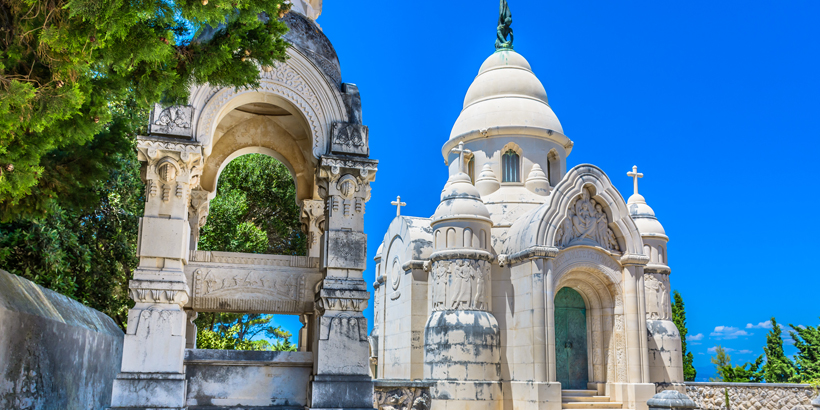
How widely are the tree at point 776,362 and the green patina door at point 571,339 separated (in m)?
11.8

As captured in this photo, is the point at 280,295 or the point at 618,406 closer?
the point at 280,295

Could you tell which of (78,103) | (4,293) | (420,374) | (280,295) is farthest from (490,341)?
(78,103)

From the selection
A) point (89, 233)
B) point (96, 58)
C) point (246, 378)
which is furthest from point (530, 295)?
point (96, 58)

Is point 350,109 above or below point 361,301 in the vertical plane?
above

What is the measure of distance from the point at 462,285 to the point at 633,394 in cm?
553

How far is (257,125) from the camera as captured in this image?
38.2 feet

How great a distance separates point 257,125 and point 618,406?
1279cm

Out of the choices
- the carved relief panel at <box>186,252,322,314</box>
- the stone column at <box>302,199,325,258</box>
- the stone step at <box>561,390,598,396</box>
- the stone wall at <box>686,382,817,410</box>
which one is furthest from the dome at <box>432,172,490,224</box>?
the stone wall at <box>686,382,817,410</box>

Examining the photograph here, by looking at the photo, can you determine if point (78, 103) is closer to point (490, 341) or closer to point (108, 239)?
point (108, 239)

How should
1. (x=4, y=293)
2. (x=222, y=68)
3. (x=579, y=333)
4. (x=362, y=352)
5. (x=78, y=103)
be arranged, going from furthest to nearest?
(x=579, y=333), (x=362, y=352), (x=4, y=293), (x=222, y=68), (x=78, y=103)

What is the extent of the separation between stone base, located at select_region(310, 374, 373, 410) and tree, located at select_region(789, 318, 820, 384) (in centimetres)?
2132

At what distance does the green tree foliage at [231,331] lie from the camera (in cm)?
2342

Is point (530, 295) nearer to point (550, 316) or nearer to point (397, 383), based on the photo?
point (550, 316)

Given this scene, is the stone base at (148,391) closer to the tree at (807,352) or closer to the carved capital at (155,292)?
the carved capital at (155,292)
